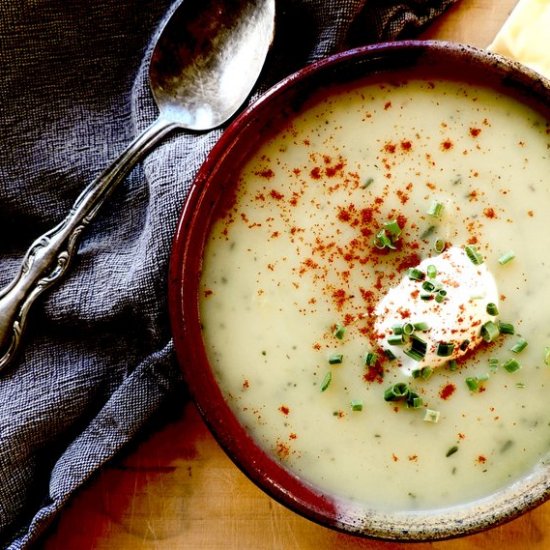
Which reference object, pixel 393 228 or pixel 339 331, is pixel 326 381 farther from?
pixel 393 228

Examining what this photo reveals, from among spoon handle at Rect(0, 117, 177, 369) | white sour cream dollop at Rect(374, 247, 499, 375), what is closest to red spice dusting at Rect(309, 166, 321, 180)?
white sour cream dollop at Rect(374, 247, 499, 375)

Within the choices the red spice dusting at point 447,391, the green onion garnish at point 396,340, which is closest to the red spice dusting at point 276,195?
the green onion garnish at point 396,340

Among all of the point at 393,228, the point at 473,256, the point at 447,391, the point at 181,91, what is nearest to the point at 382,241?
the point at 393,228

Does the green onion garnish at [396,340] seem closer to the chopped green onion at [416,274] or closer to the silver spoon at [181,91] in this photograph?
the chopped green onion at [416,274]

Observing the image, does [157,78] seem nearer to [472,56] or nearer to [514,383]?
[472,56]

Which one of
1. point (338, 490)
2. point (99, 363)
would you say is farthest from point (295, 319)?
point (99, 363)

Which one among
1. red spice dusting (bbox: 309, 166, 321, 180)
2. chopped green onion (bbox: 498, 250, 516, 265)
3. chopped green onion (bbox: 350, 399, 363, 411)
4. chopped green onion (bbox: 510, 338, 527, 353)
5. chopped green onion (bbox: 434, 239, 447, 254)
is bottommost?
chopped green onion (bbox: 350, 399, 363, 411)

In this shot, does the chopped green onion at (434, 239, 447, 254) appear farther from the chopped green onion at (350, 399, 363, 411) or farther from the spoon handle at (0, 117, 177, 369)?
the spoon handle at (0, 117, 177, 369)
